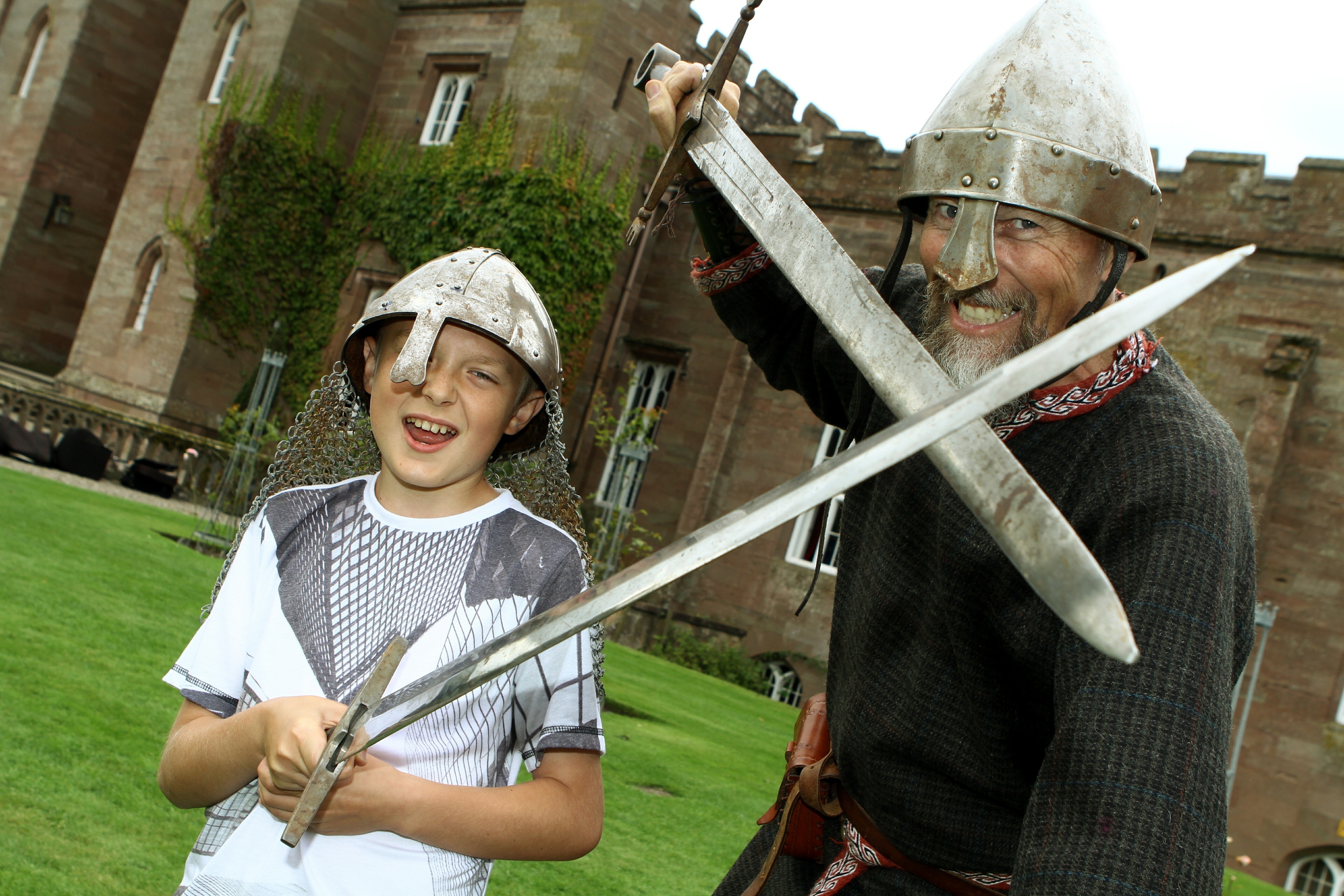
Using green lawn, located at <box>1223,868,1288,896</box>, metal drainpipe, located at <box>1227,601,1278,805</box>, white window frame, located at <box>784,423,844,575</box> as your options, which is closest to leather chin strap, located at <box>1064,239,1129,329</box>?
green lawn, located at <box>1223,868,1288,896</box>

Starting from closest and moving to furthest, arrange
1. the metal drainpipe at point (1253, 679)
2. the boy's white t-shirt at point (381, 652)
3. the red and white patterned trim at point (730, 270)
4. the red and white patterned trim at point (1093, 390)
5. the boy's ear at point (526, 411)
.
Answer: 1. the red and white patterned trim at point (1093, 390)
2. the boy's white t-shirt at point (381, 652)
3. the boy's ear at point (526, 411)
4. the red and white patterned trim at point (730, 270)
5. the metal drainpipe at point (1253, 679)

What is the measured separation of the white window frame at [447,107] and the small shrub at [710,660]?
853 centimetres

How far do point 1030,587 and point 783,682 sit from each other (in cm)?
1285

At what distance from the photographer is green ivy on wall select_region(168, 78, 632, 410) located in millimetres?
15375

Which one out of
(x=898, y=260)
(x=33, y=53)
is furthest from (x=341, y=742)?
(x=33, y=53)

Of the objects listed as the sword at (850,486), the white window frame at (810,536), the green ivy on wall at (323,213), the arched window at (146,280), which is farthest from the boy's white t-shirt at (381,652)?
the arched window at (146,280)

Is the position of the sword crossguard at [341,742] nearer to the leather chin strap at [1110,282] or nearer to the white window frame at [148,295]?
the leather chin strap at [1110,282]

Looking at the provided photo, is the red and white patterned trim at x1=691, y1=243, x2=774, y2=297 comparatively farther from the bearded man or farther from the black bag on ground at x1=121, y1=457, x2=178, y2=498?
the black bag on ground at x1=121, y1=457, x2=178, y2=498

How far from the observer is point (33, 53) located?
20578mm

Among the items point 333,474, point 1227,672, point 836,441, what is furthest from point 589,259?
point 1227,672

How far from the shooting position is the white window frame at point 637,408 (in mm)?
15477

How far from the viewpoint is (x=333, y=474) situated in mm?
2262

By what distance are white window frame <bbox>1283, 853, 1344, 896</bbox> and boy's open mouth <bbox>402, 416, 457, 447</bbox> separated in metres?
11.7

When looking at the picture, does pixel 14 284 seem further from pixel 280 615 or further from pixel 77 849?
pixel 280 615
